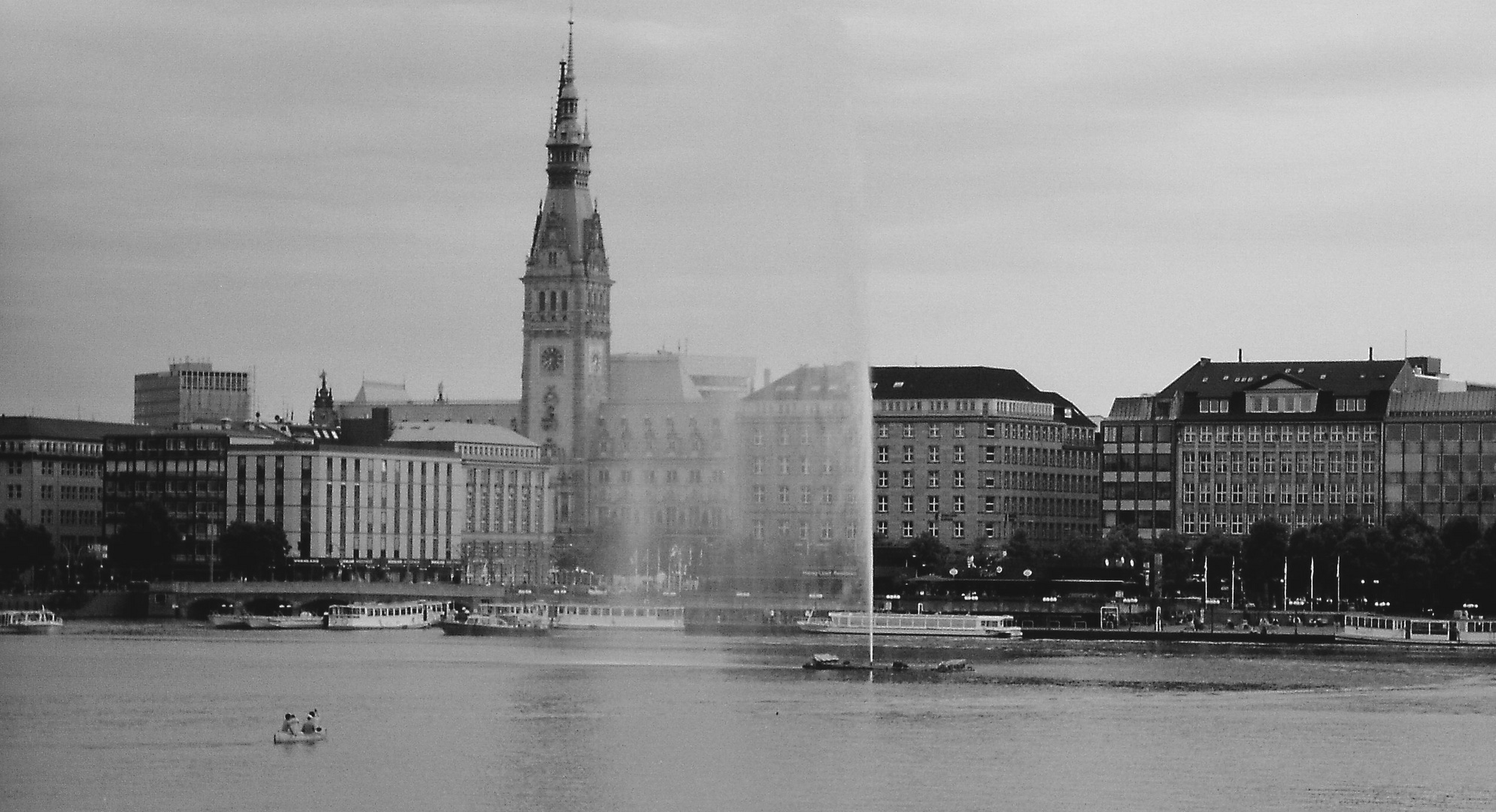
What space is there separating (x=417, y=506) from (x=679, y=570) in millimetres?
21923

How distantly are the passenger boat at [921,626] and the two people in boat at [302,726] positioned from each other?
208ft

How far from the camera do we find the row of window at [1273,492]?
173000mm

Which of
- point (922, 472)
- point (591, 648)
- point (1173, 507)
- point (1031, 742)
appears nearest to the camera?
point (1031, 742)

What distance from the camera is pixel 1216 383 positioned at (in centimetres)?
17875

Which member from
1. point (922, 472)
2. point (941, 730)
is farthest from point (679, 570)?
point (941, 730)

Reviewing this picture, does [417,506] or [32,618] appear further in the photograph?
[417,506]

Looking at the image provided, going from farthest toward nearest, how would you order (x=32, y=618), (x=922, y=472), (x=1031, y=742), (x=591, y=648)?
(x=922, y=472)
(x=32, y=618)
(x=591, y=648)
(x=1031, y=742)

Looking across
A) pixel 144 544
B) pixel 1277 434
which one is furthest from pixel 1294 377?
pixel 144 544

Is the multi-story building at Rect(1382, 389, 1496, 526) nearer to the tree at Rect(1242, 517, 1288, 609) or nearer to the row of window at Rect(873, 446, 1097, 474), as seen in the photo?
the tree at Rect(1242, 517, 1288, 609)

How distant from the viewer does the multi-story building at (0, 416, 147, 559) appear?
196 metres

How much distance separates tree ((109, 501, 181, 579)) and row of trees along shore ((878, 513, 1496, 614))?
133ft

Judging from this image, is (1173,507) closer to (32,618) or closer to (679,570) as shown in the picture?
(679,570)

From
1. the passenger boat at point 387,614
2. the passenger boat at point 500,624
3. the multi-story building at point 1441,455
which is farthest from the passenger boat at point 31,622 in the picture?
the multi-story building at point 1441,455

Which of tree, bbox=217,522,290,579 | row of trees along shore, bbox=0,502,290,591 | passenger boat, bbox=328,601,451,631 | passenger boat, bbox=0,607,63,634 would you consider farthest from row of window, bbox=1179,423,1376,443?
passenger boat, bbox=0,607,63,634
